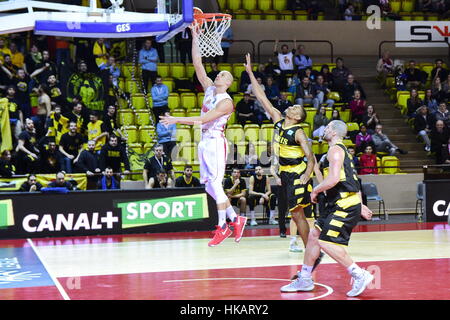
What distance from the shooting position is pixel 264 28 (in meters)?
24.1

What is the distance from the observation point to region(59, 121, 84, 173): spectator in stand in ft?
56.4

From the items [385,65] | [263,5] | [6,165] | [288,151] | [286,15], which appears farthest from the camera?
[263,5]

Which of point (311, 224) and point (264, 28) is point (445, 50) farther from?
point (311, 224)

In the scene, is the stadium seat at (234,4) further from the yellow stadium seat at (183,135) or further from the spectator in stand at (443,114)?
the spectator in stand at (443,114)

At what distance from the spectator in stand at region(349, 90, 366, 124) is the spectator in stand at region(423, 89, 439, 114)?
2021mm

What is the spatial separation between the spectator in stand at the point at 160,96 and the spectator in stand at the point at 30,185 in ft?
13.8

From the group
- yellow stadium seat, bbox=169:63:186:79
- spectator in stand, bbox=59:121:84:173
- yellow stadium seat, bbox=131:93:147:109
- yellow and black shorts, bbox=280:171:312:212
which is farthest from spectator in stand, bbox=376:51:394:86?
yellow and black shorts, bbox=280:171:312:212

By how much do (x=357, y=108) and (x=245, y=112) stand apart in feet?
11.3

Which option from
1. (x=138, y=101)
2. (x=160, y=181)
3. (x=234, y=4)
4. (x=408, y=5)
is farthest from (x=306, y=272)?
(x=408, y=5)

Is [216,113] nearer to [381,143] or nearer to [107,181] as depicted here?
[107,181]

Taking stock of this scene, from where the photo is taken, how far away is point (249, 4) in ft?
80.7

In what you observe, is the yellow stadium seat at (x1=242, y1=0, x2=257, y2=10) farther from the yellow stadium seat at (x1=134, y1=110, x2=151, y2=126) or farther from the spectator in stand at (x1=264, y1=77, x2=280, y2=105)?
the yellow stadium seat at (x1=134, y1=110, x2=151, y2=126)

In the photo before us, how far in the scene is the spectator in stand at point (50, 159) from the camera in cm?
1700
